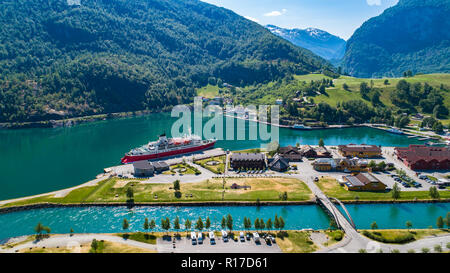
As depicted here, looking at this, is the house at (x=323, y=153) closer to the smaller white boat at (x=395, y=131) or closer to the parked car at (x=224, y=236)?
the parked car at (x=224, y=236)

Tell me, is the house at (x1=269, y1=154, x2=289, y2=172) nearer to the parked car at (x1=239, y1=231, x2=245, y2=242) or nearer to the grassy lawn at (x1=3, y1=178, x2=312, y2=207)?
the grassy lawn at (x1=3, y1=178, x2=312, y2=207)

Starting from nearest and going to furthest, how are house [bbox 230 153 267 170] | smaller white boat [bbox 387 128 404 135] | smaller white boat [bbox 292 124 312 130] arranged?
house [bbox 230 153 267 170] < smaller white boat [bbox 387 128 404 135] < smaller white boat [bbox 292 124 312 130]

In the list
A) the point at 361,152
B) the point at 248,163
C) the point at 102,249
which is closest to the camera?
the point at 102,249

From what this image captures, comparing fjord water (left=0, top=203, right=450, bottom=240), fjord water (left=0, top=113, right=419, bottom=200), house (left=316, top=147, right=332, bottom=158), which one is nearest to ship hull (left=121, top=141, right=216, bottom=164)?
fjord water (left=0, top=113, right=419, bottom=200)

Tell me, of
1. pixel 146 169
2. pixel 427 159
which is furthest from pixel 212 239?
pixel 427 159

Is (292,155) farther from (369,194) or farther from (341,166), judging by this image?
(369,194)

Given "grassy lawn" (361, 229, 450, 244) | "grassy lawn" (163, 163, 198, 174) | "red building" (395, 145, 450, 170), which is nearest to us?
"grassy lawn" (361, 229, 450, 244)
